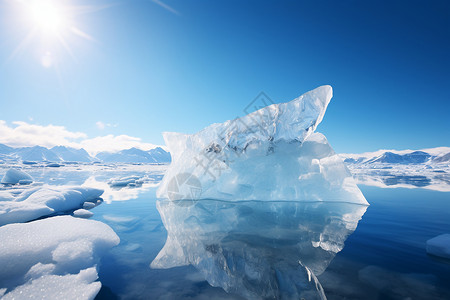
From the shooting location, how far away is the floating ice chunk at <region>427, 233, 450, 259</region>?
290 centimetres

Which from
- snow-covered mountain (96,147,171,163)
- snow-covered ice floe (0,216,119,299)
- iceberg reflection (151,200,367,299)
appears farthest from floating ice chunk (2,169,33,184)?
snow-covered mountain (96,147,171,163)

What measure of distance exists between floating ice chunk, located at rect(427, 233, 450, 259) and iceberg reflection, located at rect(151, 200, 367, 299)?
3.81ft

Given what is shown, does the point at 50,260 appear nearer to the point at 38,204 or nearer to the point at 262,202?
the point at 38,204

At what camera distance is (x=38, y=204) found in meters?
5.31

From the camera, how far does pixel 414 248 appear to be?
10.7 ft

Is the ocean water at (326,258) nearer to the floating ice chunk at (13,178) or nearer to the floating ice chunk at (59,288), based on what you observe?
the floating ice chunk at (59,288)

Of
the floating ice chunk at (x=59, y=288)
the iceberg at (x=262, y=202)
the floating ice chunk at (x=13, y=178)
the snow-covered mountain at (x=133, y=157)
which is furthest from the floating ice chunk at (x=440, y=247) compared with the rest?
the snow-covered mountain at (x=133, y=157)

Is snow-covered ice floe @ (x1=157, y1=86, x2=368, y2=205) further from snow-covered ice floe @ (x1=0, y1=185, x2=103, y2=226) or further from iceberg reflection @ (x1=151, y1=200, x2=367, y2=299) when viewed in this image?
snow-covered ice floe @ (x1=0, y1=185, x2=103, y2=226)

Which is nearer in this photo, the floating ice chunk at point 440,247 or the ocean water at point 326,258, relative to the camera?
the ocean water at point 326,258

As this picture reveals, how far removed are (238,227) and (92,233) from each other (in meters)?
2.80

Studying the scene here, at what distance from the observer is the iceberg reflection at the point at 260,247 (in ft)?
7.27

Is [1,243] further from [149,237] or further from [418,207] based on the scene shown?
[418,207]

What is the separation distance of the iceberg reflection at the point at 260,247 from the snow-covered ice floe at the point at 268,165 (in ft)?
5.32

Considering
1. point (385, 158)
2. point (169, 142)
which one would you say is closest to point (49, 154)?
point (169, 142)
